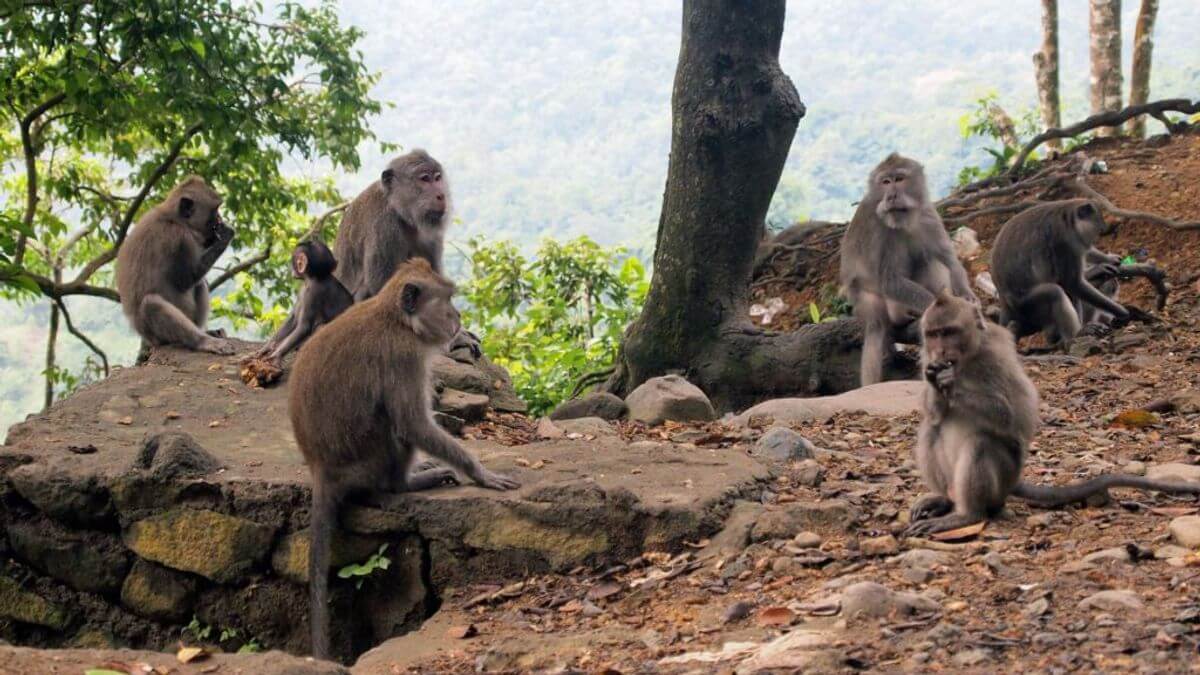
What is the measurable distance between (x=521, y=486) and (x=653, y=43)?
210ft

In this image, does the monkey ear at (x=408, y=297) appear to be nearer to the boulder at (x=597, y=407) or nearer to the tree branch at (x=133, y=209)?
the boulder at (x=597, y=407)

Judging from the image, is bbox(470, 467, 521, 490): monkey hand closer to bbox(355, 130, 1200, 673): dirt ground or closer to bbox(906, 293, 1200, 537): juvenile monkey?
bbox(355, 130, 1200, 673): dirt ground

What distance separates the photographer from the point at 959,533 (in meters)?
4.84

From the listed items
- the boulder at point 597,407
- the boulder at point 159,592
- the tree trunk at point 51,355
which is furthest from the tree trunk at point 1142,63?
the tree trunk at point 51,355

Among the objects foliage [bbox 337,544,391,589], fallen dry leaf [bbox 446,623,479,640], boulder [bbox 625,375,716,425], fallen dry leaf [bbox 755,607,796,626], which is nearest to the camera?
fallen dry leaf [bbox 755,607,796,626]

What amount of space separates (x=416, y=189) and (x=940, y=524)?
4546 mm

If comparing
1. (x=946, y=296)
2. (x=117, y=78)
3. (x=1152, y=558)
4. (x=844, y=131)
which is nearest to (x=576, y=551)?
(x=946, y=296)

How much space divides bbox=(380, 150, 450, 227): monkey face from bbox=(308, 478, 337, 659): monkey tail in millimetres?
3106

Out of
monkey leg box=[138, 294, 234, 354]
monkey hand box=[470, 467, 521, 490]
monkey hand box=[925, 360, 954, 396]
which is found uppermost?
monkey leg box=[138, 294, 234, 354]

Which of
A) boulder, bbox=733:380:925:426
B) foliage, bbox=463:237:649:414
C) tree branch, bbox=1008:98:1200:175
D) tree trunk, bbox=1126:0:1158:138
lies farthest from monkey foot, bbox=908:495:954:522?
tree trunk, bbox=1126:0:1158:138

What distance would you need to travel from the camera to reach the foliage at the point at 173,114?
10.9m

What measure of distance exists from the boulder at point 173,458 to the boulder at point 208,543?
0.18 meters

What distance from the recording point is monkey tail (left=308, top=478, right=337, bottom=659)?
17.2 ft

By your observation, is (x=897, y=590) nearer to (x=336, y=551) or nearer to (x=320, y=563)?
(x=320, y=563)
